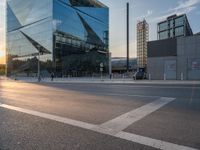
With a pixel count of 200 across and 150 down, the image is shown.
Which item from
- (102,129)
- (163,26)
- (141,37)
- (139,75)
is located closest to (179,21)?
(163,26)

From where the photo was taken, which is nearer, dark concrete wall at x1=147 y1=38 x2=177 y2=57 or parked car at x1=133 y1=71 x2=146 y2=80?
dark concrete wall at x1=147 y1=38 x2=177 y2=57

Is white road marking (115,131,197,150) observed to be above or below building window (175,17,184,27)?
below

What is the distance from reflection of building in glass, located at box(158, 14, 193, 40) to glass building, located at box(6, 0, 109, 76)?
24046mm

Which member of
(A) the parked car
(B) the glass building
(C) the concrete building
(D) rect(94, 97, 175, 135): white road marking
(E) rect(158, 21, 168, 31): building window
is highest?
(E) rect(158, 21, 168, 31): building window

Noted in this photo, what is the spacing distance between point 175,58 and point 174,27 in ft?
209

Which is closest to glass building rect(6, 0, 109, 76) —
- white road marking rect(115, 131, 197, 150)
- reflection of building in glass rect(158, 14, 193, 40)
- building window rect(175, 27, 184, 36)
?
reflection of building in glass rect(158, 14, 193, 40)

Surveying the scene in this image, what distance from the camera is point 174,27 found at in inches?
3807

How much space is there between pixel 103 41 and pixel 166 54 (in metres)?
54.3

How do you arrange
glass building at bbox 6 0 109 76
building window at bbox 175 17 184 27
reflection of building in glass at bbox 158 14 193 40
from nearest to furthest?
glass building at bbox 6 0 109 76
reflection of building in glass at bbox 158 14 193 40
building window at bbox 175 17 184 27

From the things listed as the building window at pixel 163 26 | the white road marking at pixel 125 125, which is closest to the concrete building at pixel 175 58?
the white road marking at pixel 125 125

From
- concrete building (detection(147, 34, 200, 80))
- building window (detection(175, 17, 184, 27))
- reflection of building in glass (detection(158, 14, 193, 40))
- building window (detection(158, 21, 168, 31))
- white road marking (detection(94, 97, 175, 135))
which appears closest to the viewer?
white road marking (detection(94, 97, 175, 135))

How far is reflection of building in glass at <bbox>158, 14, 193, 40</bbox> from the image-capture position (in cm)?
9288

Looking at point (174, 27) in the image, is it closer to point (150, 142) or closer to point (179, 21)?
point (179, 21)

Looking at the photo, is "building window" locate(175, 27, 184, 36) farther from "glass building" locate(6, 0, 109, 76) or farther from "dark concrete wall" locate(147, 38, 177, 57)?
"dark concrete wall" locate(147, 38, 177, 57)
